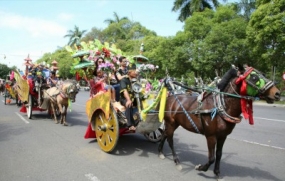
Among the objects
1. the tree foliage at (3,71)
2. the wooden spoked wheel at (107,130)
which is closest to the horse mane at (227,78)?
the wooden spoked wheel at (107,130)

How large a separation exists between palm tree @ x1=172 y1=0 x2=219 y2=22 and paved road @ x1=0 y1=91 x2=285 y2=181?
2408 cm

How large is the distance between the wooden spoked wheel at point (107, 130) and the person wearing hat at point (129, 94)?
32 centimetres

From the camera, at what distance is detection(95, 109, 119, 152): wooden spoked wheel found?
5.80 m

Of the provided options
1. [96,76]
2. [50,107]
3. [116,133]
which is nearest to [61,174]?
[116,133]

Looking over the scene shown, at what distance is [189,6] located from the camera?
3133cm

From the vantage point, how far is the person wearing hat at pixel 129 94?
18.8 ft

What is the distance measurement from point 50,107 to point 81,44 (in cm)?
497

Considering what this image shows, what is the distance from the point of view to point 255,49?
65.6 feet

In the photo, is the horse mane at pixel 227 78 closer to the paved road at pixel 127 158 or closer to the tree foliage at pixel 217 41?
the paved road at pixel 127 158

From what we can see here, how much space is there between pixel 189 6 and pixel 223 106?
29.3 meters

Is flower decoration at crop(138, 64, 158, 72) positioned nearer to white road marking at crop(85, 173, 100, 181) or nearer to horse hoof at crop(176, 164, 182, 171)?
horse hoof at crop(176, 164, 182, 171)

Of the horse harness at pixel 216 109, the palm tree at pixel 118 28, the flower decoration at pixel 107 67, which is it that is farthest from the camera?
the palm tree at pixel 118 28

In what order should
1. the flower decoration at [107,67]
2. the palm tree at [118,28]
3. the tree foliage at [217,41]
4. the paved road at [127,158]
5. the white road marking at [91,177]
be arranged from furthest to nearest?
the palm tree at [118,28], the tree foliage at [217,41], the flower decoration at [107,67], the paved road at [127,158], the white road marking at [91,177]

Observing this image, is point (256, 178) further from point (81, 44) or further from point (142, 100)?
point (81, 44)
